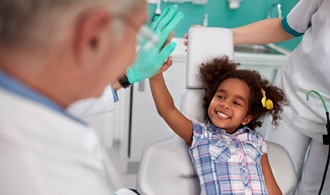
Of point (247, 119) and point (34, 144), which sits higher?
point (34, 144)

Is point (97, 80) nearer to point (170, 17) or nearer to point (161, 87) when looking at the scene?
point (170, 17)

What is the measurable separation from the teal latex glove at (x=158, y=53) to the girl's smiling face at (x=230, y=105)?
0.39 m

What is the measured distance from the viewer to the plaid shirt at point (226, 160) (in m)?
1.34

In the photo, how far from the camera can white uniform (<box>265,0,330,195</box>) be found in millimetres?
1427

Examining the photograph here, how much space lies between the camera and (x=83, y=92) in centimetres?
48

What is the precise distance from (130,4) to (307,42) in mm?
1219

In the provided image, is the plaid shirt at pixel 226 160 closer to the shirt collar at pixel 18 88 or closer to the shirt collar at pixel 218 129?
the shirt collar at pixel 218 129

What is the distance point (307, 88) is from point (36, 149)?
1289 millimetres

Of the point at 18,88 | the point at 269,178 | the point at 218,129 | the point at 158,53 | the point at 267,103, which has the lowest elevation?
the point at 269,178

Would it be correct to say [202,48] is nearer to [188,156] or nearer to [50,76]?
[188,156]

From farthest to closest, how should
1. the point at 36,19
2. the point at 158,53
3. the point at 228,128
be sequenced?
the point at 228,128, the point at 158,53, the point at 36,19

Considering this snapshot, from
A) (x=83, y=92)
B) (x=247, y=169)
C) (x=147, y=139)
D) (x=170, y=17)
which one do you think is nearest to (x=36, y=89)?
(x=83, y=92)

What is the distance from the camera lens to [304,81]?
1.52 meters

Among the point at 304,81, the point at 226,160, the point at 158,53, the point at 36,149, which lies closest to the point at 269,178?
the point at 226,160
